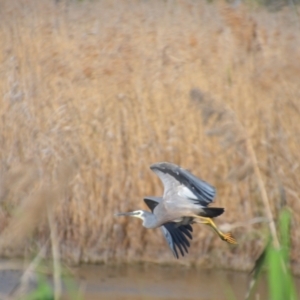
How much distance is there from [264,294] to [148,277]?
86 cm

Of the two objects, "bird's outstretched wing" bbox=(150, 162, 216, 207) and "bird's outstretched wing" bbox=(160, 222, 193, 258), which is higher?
"bird's outstretched wing" bbox=(150, 162, 216, 207)

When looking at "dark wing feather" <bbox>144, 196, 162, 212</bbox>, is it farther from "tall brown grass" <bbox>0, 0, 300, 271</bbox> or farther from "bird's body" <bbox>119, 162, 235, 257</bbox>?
"tall brown grass" <bbox>0, 0, 300, 271</bbox>

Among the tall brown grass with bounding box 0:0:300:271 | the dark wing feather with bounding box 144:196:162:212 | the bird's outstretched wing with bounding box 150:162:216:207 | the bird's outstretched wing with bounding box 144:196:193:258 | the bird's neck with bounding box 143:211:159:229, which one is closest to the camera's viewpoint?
the bird's outstretched wing with bounding box 150:162:216:207

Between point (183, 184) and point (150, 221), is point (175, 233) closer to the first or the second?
point (150, 221)

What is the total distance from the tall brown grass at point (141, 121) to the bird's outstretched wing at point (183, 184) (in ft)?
6.14

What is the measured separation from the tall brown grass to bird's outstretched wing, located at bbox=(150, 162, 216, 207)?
1.87 metres

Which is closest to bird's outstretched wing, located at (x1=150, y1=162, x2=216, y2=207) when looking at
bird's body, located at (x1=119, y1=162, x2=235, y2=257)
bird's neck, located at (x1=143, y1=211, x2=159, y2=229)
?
bird's body, located at (x1=119, y1=162, x2=235, y2=257)

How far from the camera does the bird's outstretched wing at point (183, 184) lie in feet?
14.4

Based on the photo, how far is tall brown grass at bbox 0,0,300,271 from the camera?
6570mm

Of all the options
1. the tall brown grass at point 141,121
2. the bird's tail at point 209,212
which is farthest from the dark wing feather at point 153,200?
the tall brown grass at point 141,121

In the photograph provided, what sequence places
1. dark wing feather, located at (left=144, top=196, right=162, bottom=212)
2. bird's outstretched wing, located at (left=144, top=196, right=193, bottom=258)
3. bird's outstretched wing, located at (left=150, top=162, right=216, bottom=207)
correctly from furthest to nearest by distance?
bird's outstretched wing, located at (left=144, top=196, right=193, bottom=258) → dark wing feather, located at (left=144, top=196, right=162, bottom=212) → bird's outstretched wing, located at (left=150, top=162, right=216, bottom=207)

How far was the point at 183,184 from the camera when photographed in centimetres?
461

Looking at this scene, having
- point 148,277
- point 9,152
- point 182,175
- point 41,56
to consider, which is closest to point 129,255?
point 148,277

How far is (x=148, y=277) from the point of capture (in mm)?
6562
